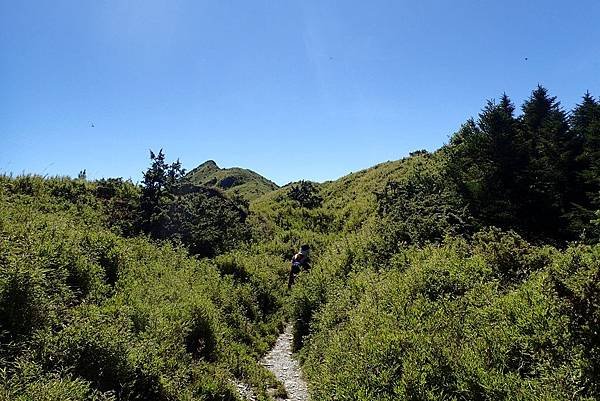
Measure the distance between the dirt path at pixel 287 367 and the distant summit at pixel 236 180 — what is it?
43.8m

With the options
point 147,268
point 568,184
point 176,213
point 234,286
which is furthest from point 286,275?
point 568,184

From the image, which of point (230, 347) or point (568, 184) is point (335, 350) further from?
point (568, 184)

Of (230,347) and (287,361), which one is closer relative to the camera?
(230,347)

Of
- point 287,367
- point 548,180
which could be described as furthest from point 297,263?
point 548,180

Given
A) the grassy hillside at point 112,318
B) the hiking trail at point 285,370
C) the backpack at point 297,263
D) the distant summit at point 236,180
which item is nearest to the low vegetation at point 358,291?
the grassy hillside at point 112,318

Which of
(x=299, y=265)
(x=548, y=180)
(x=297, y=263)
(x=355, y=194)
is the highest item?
(x=355, y=194)

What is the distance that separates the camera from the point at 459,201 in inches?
676

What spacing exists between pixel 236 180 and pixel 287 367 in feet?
210

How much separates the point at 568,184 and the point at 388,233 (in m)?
7.92

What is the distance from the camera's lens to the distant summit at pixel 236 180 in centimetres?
6681

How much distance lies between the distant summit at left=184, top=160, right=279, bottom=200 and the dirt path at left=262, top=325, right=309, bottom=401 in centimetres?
4381

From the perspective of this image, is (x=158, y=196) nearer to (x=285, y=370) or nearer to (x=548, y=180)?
(x=285, y=370)

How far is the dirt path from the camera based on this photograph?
11711 millimetres

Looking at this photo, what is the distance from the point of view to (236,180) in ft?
249
